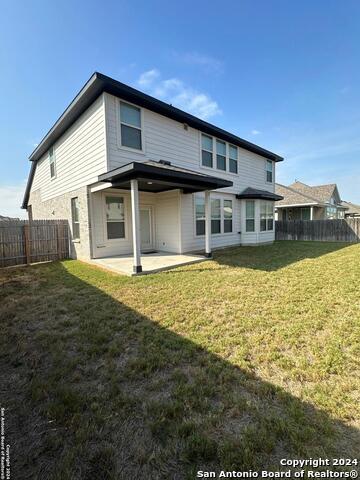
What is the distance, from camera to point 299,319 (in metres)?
3.51

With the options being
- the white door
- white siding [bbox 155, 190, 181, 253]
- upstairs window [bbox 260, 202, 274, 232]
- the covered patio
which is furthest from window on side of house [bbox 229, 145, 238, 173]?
the white door

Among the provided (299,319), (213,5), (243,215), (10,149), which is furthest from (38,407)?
(10,149)

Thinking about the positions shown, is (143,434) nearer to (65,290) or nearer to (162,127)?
(65,290)

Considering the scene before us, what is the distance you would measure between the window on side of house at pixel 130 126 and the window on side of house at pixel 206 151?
11.8ft

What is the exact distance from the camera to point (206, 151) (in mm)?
10930

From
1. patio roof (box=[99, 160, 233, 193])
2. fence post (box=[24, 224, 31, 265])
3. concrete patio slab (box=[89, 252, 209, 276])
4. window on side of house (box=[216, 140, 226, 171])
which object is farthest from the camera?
window on side of house (box=[216, 140, 226, 171])

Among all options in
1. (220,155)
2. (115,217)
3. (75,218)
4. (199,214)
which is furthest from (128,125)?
(220,155)

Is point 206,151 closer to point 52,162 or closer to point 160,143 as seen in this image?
point 160,143

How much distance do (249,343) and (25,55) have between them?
39.3 feet

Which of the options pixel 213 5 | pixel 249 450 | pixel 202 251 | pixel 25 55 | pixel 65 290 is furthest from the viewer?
pixel 202 251

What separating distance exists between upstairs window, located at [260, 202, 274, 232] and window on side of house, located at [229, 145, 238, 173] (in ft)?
9.41

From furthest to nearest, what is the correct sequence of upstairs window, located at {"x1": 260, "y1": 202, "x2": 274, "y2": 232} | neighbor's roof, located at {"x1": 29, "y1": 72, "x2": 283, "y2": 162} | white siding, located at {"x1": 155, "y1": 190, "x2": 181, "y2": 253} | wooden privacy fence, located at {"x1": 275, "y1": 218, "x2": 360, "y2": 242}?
wooden privacy fence, located at {"x1": 275, "y1": 218, "x2": 360, "y2": 242} → upstairs window, located at {"x1": 260, "y1": 202, "x2": 274, "y2": 232} → white siding, located at {"x1": 155, "y1": 190, "x2": 181, "y2": 253} → neighbor's roof, located at {"x1": 29, "y1": 72, "x2": 283, "y2": 162}

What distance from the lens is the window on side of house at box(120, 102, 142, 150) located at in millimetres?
7825

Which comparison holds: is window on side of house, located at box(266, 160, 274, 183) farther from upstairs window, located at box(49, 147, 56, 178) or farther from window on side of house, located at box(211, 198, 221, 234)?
upstairs window, located at box(49, 147, 56, 178)
